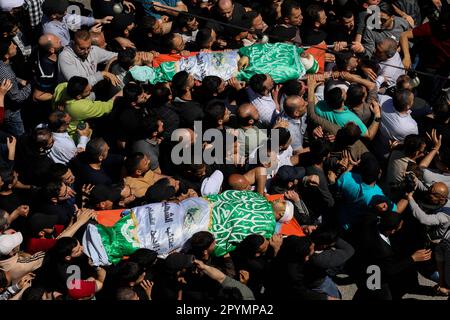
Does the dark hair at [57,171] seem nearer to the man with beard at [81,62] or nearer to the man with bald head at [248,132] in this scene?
the man with beard at [81,62]

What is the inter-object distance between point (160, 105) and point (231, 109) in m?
0.80

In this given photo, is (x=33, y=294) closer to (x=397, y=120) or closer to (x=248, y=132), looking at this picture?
(x=248, y=132)

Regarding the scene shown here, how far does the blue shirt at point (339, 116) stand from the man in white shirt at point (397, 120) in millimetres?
247

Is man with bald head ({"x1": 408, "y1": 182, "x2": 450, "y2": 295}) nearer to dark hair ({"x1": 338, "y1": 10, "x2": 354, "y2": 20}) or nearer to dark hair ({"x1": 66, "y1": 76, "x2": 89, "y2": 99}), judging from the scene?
dark hair ({"x1": 338, "y1": 10, "x2": 354, "y2": 20})

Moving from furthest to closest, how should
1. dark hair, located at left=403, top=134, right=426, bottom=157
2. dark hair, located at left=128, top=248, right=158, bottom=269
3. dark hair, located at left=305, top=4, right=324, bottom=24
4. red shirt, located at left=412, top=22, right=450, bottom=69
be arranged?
red shirt, located at left=412, top=22, right=450, bottom=69 → dark hair, located at left=305, top=4, right=324, bottom=24 → dark hair, located at left=403, top=134, right=426, bottom=157 → dark hair, located at left=128, top=248, right=158, bottom=269

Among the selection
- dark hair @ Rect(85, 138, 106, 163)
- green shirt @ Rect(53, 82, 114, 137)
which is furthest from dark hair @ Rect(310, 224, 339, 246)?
green shirt @ Rect(53, 82, 114, 137)

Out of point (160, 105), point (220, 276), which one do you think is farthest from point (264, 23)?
point (220, 276)

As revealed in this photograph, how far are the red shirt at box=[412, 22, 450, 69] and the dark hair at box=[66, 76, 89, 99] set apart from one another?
4258mm

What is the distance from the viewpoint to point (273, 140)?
9203mm

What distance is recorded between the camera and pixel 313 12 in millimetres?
10773

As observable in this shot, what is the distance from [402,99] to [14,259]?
14.1 ft

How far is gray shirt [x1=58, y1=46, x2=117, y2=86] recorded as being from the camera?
9.80m

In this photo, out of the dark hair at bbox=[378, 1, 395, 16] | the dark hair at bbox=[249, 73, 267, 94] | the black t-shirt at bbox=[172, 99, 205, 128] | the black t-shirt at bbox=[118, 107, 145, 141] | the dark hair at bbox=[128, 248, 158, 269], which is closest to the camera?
the dark hair at bbox=[128, 248, 158, 269]

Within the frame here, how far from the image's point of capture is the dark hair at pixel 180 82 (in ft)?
31.3
